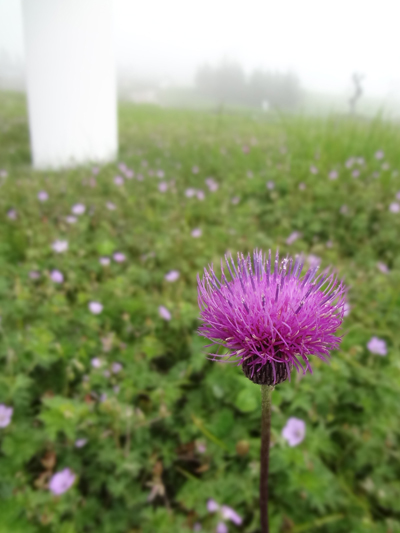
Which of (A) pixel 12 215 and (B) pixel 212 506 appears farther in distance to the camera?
(A) pixel 12 215

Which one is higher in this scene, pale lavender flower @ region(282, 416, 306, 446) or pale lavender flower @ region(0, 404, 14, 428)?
pale lavender flower @ region(282, 416, 306, 446)

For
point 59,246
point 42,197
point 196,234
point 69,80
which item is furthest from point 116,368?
point 69,80

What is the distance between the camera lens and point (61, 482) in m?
1.49

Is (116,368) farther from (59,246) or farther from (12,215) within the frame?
(12,215)

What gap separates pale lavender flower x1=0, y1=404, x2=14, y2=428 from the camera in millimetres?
1565

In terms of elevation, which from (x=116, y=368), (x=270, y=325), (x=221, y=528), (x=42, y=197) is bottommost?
(x=221, y=528)

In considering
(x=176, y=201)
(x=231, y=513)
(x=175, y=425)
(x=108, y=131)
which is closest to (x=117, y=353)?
(x=175, y=425)

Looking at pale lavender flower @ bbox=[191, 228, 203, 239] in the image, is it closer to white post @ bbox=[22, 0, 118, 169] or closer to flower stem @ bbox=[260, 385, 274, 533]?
flower stem @ bbox=[260, 385, 274, 533]

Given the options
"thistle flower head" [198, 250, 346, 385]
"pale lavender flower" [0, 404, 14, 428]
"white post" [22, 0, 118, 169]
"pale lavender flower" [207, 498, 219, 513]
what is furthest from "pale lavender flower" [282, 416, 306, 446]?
"white post" [22, 0, 118, 169]

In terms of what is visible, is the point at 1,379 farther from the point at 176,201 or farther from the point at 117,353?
the point at 176,201

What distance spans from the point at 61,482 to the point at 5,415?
352mm

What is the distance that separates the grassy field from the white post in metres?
2.45

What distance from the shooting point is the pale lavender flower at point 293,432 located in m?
1.52

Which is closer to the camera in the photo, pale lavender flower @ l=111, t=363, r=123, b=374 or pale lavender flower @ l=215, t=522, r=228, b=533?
pale lavender flower @ l=215, t=522, r=228, b=533
